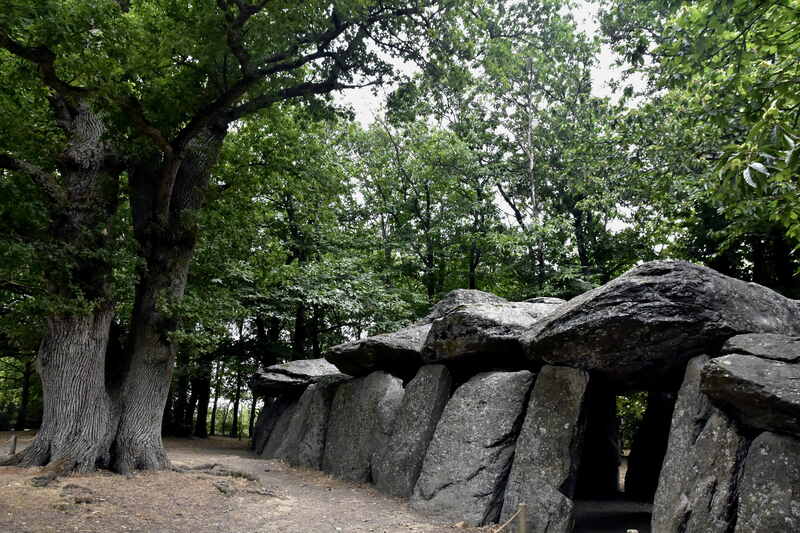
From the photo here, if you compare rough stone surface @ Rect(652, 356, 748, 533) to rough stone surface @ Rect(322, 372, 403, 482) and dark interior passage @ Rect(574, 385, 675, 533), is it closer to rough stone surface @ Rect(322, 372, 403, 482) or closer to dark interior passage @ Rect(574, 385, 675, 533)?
dark interior passage @ Rect(574, 385, 675, 533)

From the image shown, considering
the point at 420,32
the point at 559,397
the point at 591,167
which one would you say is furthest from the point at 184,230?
the point at 591,167

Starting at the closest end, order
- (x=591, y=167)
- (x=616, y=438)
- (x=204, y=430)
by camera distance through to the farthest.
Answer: (x=616, y=438)
(x=591, y=167)
(x=204, y=430)

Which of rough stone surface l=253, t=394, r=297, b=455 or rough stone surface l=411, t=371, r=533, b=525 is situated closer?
rough stone surface l=411, t=371, r=533, b=525

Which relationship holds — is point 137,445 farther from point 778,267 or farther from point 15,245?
point 778,267

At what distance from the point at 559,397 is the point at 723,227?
9.55m

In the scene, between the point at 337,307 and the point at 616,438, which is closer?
the point at 616,438

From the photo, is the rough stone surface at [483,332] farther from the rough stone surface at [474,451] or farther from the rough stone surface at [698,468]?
the rough stone surface at [698,468]

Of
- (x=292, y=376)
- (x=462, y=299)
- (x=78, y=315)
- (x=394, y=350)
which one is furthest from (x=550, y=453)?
(x=292, y=376)

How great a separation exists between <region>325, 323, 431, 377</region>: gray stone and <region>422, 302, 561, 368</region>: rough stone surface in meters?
0.82

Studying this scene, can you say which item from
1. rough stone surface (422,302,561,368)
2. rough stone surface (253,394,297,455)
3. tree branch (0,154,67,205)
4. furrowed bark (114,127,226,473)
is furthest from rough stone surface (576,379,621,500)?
tree branch (0,154,67,205)

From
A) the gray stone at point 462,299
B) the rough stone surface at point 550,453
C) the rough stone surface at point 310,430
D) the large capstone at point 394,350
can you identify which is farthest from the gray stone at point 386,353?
the rough stone surface at point 550,453

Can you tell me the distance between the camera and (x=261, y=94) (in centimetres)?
970

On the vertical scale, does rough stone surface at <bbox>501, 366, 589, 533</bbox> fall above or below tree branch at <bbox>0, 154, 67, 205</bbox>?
below

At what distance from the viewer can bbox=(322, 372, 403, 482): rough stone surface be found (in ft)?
33.1
